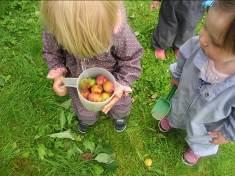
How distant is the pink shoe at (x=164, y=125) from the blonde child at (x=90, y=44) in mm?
292

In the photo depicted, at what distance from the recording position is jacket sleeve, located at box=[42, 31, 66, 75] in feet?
6.64

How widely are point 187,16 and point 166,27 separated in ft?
0.63

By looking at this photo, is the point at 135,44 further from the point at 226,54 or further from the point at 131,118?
the point at 131,118

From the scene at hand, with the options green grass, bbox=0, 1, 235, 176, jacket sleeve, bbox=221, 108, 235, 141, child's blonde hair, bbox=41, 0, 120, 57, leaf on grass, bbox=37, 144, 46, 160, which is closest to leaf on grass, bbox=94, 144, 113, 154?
green grass, bbox=0, 1, 235, 176

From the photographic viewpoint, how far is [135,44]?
2.00 meters

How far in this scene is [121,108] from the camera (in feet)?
8.08

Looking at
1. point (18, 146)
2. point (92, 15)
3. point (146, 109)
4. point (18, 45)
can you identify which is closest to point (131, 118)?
point (146, 109)

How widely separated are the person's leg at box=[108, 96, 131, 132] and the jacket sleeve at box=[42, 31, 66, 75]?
444 millimetres

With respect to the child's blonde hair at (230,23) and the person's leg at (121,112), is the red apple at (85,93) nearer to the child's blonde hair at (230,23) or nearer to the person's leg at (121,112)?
the person's leg at (121,112)

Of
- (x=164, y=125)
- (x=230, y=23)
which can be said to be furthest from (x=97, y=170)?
(x=230, y=23)

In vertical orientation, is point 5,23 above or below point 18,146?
above

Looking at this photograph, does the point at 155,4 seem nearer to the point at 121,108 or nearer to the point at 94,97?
the point at 121,108

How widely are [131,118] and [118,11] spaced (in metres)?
1.23

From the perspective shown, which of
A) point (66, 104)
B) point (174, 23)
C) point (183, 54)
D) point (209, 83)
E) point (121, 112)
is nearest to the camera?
point (209, 83)
